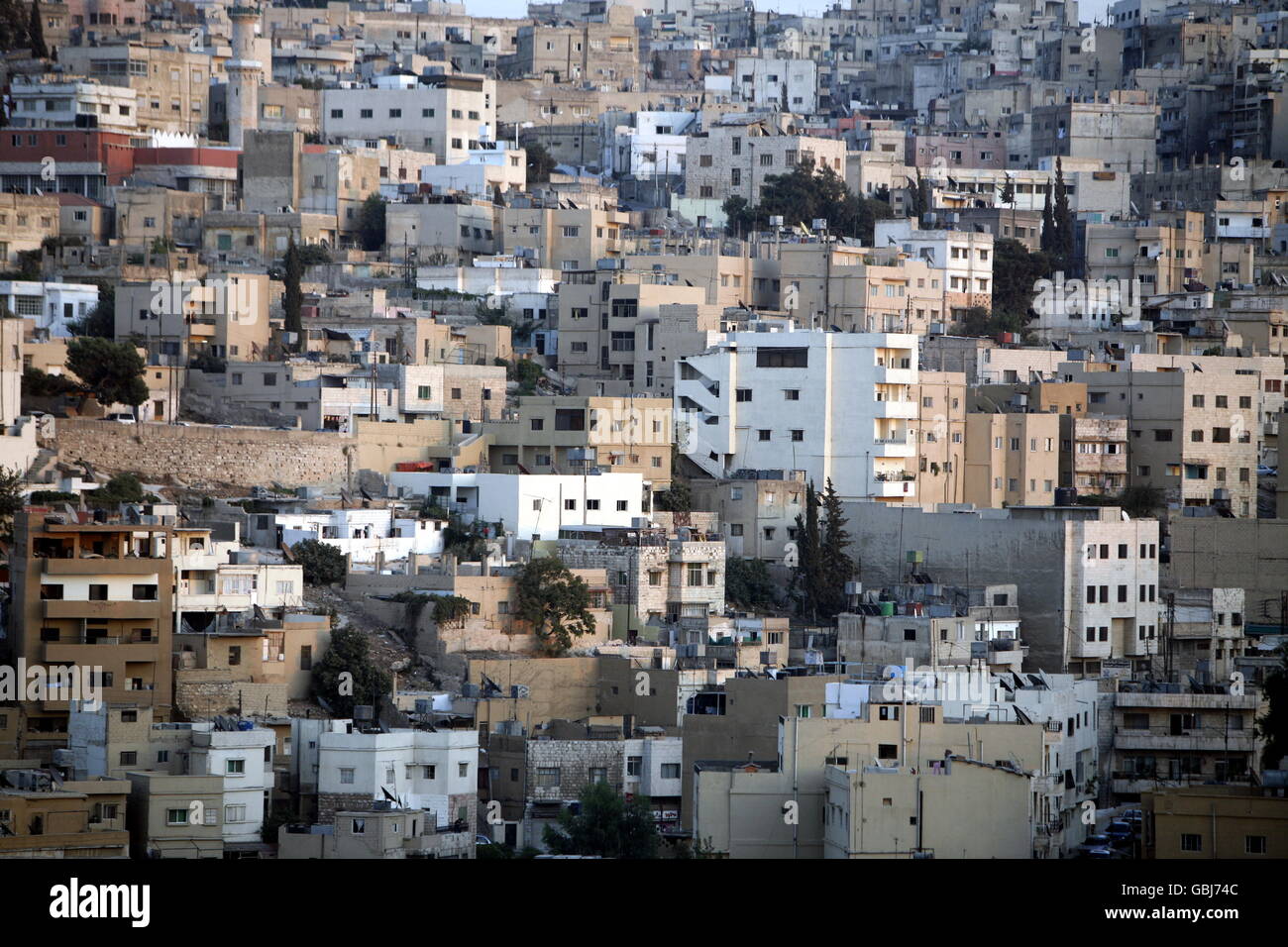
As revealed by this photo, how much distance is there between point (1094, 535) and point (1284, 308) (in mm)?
16270

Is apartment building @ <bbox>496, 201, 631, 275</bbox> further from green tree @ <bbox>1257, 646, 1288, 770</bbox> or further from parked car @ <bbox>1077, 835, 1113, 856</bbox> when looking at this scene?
green tree @ <bbox>1257, 646, 1288, 770</bbox>

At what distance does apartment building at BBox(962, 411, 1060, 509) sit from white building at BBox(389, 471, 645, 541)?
7.46 metres

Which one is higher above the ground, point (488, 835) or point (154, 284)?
point (154, 284)

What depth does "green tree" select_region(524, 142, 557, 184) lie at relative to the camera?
6103cm

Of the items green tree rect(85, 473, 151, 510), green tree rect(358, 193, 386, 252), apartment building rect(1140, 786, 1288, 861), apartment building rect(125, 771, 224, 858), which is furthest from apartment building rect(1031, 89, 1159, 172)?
apartment building rect(1140, 786, 1288, 861)

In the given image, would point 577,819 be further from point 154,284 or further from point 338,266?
point 338,266

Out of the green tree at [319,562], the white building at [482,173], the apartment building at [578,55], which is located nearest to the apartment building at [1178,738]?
the green tree at [319,562]

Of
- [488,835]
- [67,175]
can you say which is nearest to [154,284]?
[67,175]

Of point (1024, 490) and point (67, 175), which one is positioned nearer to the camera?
point (1024, 490)

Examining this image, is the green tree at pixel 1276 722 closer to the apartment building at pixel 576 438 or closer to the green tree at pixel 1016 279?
the apartment building at pixel 576 438

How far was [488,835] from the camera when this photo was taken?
91.0 feet

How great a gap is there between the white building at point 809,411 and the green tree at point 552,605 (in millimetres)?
8595

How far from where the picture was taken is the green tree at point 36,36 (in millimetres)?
60250
